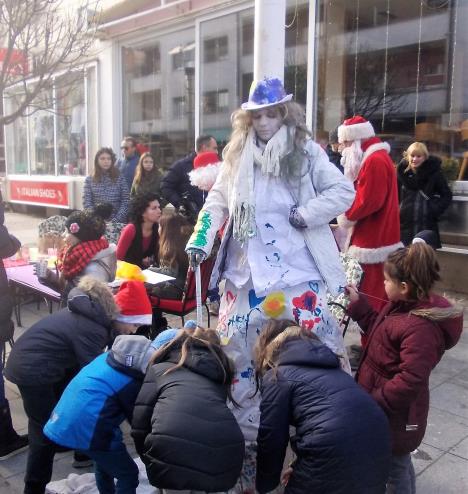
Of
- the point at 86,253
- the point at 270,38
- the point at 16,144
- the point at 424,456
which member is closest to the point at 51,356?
the point at 86,253

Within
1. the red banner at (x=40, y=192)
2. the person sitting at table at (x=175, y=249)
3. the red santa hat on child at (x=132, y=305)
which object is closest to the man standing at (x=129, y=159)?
the person sitting at table at (x=175, y=249)

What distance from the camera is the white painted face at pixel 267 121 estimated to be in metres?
2.89

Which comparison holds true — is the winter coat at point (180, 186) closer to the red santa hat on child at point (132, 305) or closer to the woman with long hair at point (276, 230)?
the red santa hat on child at point (132, 305)

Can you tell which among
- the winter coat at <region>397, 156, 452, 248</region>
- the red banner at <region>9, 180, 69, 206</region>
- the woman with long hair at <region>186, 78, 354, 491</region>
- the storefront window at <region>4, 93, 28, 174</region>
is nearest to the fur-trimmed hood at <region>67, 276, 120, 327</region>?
the woman with long hair at <region>186, 78, 354, 491</region>

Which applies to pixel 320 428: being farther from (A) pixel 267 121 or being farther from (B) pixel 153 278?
(B) pixel 153 278

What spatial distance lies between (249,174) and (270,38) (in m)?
2.14

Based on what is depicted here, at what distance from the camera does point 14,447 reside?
10.5 feet

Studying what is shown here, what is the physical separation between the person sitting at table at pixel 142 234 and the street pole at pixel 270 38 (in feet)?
4.36

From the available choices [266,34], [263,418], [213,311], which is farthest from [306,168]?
[213,311]

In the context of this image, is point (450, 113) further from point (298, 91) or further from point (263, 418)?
point (263, 418)

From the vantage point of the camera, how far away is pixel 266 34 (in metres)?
4.57

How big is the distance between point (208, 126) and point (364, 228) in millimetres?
Result: 6226

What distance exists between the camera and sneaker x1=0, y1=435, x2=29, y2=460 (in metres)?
3.17

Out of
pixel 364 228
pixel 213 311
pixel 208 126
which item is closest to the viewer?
pixel 364 228
